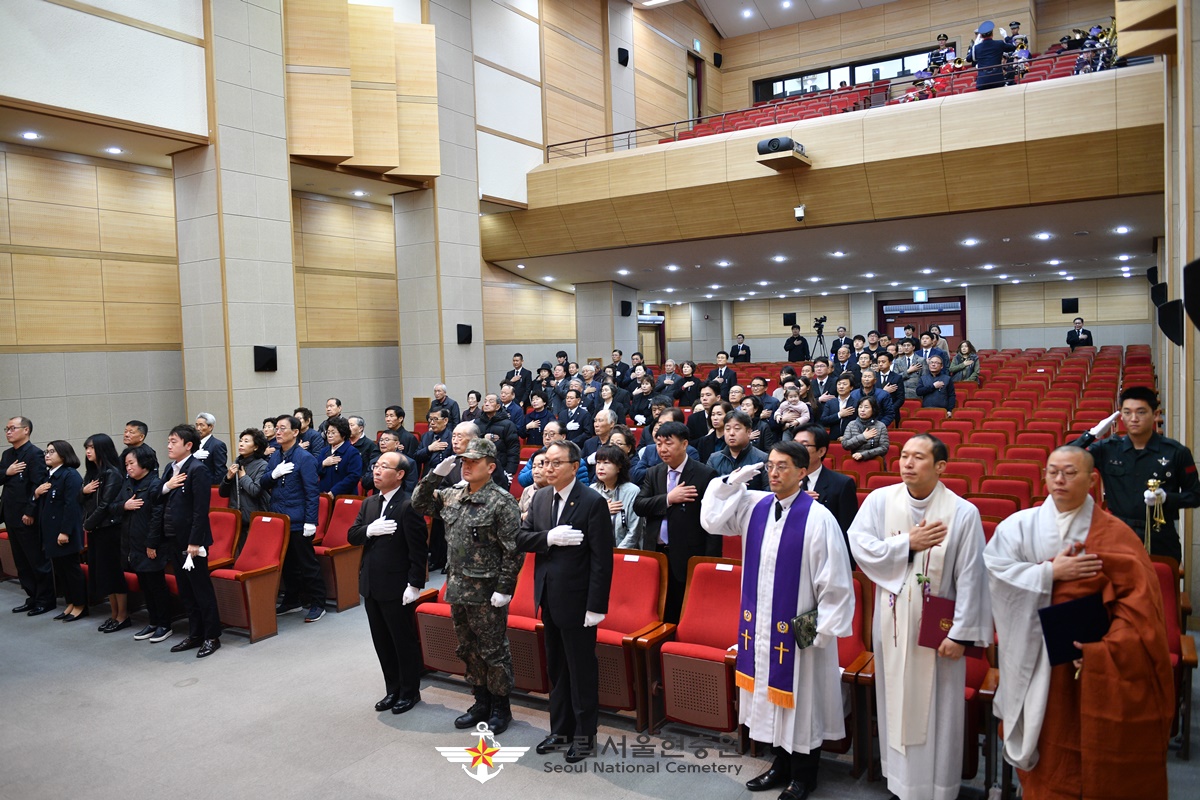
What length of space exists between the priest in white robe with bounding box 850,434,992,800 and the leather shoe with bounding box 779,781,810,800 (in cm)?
38

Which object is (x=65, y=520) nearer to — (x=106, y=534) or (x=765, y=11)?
(x=106, y=534)

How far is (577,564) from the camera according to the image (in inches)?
147

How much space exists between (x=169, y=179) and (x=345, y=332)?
12.3 ft

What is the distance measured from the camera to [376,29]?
11.9m

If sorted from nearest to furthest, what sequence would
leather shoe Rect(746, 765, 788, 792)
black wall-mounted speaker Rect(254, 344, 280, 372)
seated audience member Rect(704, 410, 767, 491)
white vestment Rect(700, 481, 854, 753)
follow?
white vestment Rect(700, 481, 854, 753) < leather shoe Rect(746, 765, 788, 792) < seated audience member Rect(704, 410, 767, 491) < black wall-mounted speaker Rect(254, 344, 280, 372)

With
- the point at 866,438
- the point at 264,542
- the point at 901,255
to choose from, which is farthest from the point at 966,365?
the point at 264,542

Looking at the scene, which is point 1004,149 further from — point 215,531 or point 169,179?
point 169,179

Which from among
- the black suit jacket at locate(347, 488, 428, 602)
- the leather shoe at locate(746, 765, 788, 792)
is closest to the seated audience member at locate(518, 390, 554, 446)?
the black suit jacket at locate(347, 488, 428, 602)

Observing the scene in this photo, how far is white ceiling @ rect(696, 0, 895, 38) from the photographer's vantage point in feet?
67.4

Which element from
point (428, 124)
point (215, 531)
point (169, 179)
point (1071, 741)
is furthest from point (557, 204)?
point (1071, 741)

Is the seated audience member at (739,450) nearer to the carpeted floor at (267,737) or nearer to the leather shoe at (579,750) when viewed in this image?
the carpeted floor at (267,737)

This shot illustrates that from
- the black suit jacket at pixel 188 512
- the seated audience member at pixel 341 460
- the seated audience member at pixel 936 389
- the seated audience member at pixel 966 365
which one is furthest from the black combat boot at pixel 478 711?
the seated audience member at pixel 966 365

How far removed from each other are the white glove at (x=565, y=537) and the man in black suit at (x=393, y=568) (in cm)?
102

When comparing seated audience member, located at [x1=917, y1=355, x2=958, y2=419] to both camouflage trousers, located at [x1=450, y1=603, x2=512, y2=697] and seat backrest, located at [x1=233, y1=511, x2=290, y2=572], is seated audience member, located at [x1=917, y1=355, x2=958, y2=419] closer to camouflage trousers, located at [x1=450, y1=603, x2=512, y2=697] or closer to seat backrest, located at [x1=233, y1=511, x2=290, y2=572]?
camouflage trousers, located at [x1=450, y1=603, x2=512, y2=697]
